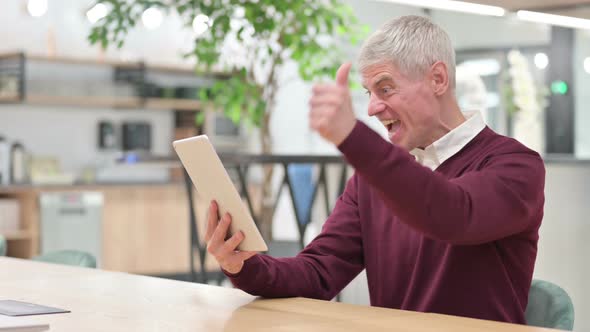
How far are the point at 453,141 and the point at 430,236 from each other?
39 centimetres

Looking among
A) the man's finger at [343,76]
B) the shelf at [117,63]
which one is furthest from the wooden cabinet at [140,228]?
the man's finger at [343,76]

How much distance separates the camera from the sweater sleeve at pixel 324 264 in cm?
202

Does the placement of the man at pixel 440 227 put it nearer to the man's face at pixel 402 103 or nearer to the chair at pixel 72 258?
the man's face at pixel 402 103

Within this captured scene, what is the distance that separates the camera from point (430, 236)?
165 centimetres

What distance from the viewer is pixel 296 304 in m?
1.94

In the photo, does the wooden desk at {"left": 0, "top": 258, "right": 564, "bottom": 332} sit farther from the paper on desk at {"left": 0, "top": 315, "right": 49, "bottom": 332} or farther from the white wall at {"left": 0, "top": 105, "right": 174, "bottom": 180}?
the white wall at {"left": 0, "top": 105, "right": 174, "bottom": 180}

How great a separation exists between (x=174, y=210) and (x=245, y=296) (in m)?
6.88

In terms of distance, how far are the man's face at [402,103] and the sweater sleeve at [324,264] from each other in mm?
299

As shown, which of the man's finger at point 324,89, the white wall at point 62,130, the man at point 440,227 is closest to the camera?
the man's finger at point 324,89

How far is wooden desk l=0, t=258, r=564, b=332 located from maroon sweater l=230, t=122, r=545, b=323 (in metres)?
0.11

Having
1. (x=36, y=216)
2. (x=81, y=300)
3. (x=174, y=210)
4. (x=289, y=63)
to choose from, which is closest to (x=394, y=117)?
(x=81, y=300)

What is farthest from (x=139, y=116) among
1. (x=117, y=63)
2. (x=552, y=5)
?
(x=552, y=5)

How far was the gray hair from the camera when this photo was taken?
6.33 ft

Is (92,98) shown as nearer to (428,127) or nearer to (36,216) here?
(36,216)
